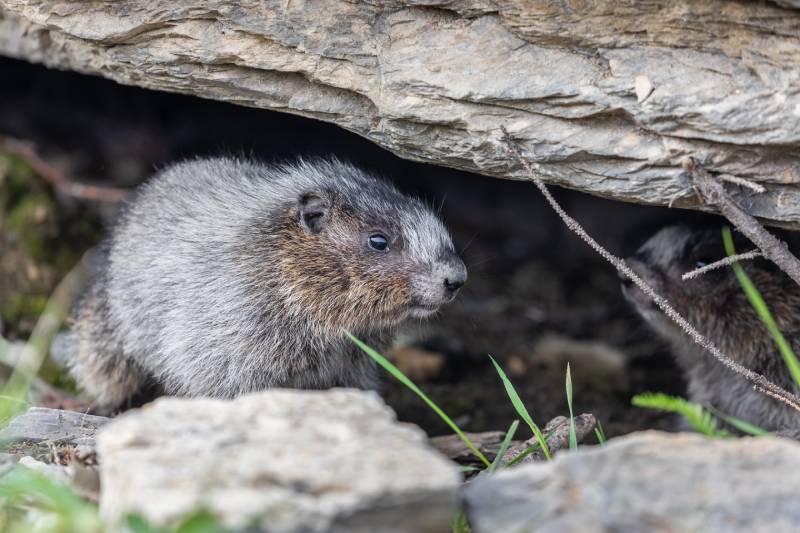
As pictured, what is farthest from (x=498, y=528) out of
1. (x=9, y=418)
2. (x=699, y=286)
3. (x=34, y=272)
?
(x=34, y=272)

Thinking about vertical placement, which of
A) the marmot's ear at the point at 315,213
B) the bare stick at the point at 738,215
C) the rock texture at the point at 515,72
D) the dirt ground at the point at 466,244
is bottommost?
the dirt ground at the point at 466,244

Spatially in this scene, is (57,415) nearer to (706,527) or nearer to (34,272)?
(34,272)

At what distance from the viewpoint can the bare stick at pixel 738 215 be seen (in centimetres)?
416

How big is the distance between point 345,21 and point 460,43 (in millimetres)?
593

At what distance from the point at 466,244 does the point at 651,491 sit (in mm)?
4428

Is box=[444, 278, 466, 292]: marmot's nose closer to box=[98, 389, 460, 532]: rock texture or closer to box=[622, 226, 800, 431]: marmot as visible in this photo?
box=[622, 226, 800, 431]: marmot

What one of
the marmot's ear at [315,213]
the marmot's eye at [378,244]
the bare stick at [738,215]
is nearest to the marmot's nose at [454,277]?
the marmot's eye at [378,244]

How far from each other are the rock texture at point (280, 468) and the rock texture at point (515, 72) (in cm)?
187

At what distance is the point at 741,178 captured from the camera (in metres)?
4.20

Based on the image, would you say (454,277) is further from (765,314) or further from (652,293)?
(765,314)

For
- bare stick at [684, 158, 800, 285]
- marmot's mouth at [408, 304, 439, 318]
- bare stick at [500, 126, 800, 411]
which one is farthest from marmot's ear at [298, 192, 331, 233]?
bare stick at [684, 158, 800, 285]

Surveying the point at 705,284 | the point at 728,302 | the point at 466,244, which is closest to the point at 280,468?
the point at 705,284

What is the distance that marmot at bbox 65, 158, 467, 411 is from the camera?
4785mm

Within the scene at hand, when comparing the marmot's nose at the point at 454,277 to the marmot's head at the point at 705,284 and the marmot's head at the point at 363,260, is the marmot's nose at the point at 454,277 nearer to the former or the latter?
the marmot's head at the point at 363,260
